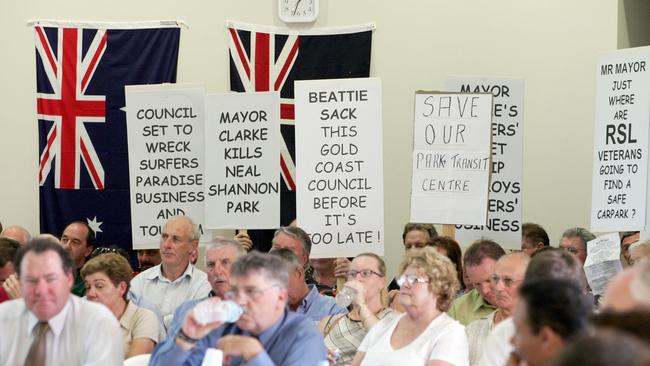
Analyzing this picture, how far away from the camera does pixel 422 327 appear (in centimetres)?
494

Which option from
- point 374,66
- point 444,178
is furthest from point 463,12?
point 444,178

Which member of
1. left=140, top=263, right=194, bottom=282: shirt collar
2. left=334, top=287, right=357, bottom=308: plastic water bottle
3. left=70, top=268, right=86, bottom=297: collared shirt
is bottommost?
left=70, top=268, right=86, bottom=297: collared shirt

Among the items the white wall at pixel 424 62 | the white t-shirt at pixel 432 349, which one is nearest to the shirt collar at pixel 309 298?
the white t-shirt at pixel 432 349

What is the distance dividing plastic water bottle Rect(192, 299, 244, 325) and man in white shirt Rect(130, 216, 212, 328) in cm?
278

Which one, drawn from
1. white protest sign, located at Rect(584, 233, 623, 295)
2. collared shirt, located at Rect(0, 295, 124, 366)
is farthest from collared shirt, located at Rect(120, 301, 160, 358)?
white protest sign, located at Rect(584, 233, 623, 295)

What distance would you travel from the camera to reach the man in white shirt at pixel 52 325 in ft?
14.4

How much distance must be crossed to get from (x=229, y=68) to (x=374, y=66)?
125cm

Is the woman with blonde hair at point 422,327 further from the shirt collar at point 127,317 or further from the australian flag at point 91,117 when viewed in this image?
the australian flag at point 91,117

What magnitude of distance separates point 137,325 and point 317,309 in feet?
3.51

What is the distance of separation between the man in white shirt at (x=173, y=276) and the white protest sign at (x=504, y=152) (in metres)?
2.06

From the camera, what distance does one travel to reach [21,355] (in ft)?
14.6

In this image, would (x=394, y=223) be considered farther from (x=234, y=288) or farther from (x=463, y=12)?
(x=234, y=288)

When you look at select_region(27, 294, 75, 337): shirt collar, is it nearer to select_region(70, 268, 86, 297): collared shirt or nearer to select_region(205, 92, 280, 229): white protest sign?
select_region(70, 268, 86, 297): collared shirt

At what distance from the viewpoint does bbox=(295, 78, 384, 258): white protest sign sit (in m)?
7.08
